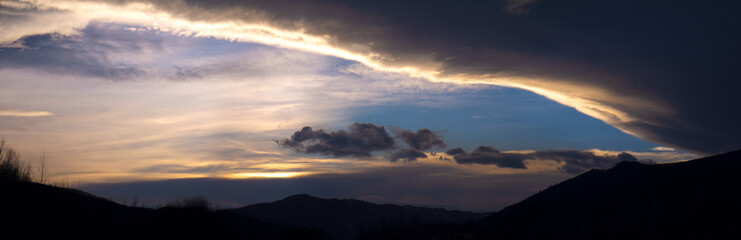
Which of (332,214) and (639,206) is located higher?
(639,206)

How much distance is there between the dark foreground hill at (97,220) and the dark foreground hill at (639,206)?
149 feet

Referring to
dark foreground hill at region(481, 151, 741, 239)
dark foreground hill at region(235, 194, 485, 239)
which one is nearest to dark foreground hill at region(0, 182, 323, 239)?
dark foreground hill at region(481, 151, 741, 239)

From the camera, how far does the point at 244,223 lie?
259ft

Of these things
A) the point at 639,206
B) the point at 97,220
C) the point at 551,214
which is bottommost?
the point at 551,214

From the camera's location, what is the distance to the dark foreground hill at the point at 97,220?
1566 inches

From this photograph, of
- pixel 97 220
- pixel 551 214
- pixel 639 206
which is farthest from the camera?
pixel 551 214

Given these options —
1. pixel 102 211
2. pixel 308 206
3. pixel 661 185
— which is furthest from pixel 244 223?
pixel 308 206

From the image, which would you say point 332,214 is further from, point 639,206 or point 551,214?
point 639,206

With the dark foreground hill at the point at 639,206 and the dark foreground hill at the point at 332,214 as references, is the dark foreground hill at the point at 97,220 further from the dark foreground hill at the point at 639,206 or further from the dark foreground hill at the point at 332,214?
the dark foreground hill at the point at 332,214

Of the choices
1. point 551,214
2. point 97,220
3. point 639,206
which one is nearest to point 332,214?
point 551,214

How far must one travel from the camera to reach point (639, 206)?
249 feet

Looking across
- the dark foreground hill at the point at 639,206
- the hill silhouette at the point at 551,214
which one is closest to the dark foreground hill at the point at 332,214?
the dark foreground hill at the point at 639,206

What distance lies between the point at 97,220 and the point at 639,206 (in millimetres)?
82264

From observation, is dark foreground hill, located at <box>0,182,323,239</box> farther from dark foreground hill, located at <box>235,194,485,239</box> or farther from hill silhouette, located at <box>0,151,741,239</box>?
dark foreground hill, located at <box>235,194,485,239</box>
